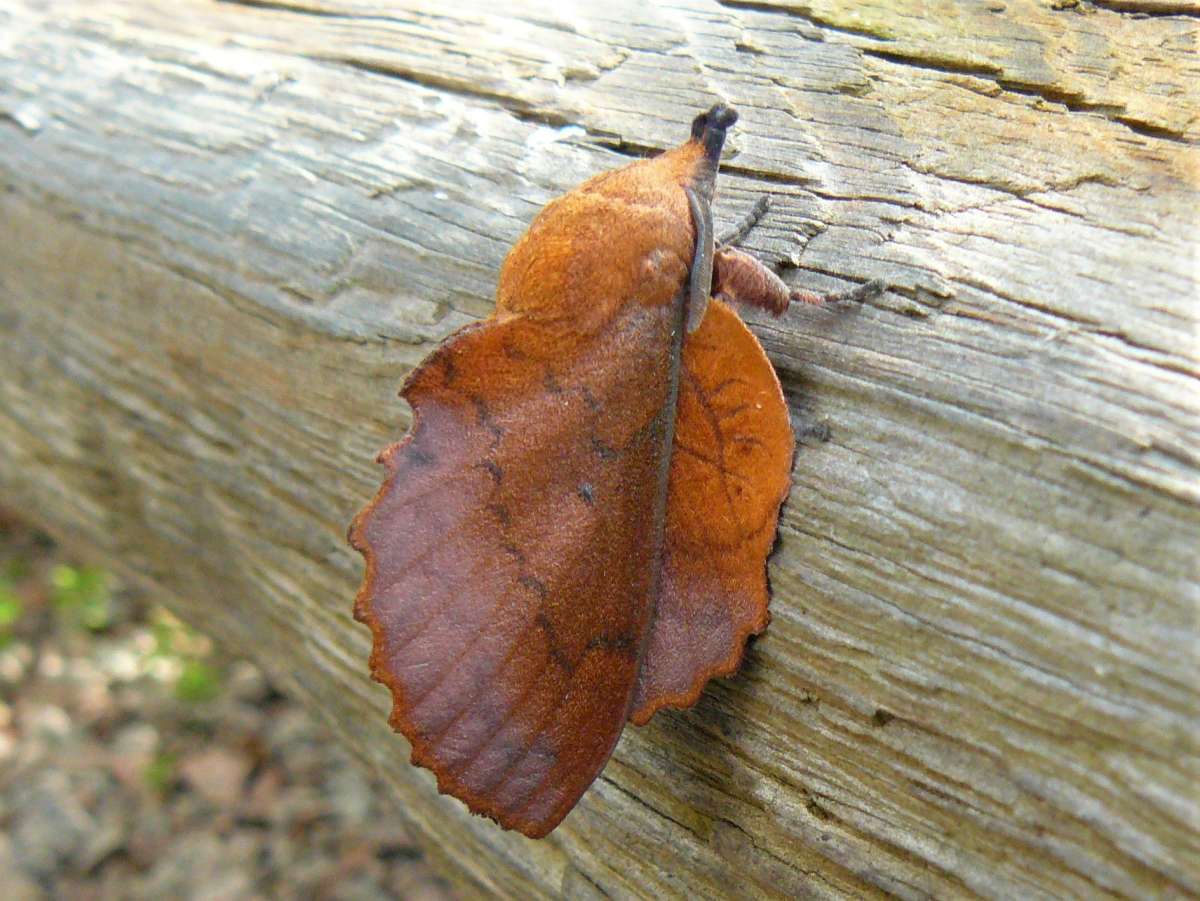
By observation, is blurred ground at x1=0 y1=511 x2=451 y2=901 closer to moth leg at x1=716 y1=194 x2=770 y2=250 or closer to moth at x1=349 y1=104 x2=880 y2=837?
moth at x1=349 y1=104 x2=880 y2=837

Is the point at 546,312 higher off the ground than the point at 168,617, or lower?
higher

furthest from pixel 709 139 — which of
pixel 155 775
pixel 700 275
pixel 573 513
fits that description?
pixel 155 775

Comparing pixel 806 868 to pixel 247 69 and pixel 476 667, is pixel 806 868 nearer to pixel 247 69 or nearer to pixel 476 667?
pixel 476 667

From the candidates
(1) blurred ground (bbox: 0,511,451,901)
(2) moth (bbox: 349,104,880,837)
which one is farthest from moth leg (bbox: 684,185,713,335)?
(1) blurred ground (bbox: 0,511,451,901)

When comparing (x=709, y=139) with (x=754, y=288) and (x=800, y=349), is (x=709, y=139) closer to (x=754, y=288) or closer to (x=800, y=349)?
(x=754, y=288)

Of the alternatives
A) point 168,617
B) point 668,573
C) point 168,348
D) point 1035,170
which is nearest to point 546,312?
point 668,573
